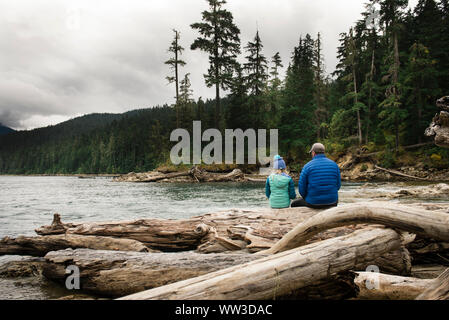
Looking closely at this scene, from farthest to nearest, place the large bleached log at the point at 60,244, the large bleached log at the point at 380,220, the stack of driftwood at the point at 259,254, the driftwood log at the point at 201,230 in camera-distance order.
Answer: the large bleached log at the point at 60,244, the driftwood log at the point at 201,230, the large bleached log at the point at 380,220, the stack of driftwood at the point at 259,254

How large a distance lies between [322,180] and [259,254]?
196 centimetres

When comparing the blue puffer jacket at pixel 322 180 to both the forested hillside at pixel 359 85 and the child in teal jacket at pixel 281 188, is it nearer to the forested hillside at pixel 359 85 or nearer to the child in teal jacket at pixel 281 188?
the child in teal jacket at pixel 281 188

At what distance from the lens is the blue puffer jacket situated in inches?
168

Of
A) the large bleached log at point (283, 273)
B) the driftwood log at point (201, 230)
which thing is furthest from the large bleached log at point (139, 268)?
the driftwood log at point (201, 230)

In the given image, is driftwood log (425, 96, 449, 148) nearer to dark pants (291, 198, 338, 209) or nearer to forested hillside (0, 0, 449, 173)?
dark pants (291, 198, 338, 209)

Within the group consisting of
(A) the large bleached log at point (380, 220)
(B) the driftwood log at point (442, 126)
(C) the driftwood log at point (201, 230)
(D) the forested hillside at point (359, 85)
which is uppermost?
(D) the forested hillside at point (359, 85)

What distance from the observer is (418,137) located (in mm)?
24391

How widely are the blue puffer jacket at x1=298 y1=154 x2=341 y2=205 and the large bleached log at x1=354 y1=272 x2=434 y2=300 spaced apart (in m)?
2.04

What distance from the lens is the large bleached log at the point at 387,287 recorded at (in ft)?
7.14

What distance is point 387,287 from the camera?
7.31 feet

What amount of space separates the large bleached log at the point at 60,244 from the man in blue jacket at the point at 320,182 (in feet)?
9.49

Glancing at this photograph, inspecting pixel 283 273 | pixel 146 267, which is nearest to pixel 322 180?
pixel 283 273
